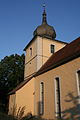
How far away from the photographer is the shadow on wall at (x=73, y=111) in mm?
9523

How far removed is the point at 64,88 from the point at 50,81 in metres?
2.47

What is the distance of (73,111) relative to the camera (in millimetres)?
9875

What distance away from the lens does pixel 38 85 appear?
15.8 m

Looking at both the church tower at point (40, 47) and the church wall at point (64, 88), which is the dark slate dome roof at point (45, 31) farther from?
the church wall at point (64, 88)

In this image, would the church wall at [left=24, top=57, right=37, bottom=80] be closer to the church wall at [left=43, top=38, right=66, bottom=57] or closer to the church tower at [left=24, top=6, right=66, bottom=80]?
the church tower at [left=24, top=6, right=66, bottom=80]

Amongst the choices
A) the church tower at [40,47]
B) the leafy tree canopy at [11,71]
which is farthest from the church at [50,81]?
the leafy tree canopy at [11,71]

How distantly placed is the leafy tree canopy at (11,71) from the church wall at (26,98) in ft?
52.5

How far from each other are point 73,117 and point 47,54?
34.6 ft

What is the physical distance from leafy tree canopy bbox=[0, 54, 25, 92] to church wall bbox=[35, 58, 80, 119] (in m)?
17.9

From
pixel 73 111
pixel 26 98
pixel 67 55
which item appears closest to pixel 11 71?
pixel 26 98

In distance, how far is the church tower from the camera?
18578 millimetres

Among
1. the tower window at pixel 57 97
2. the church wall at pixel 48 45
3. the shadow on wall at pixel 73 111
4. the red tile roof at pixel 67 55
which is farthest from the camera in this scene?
the church wall at pixel 48 45

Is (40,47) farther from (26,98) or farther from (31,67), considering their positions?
(26,98)

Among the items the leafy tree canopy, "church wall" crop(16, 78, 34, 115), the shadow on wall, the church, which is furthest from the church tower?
the leafy tree canopy
